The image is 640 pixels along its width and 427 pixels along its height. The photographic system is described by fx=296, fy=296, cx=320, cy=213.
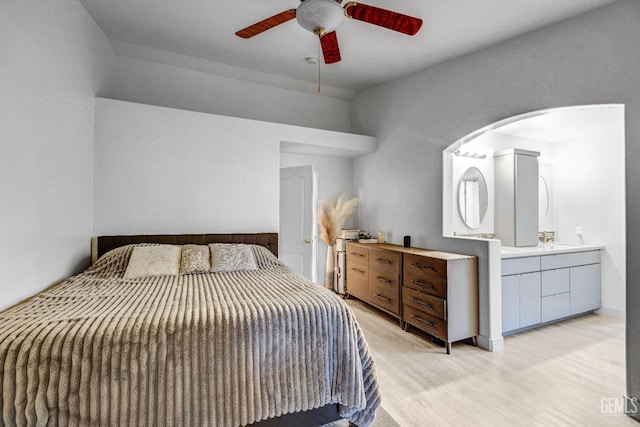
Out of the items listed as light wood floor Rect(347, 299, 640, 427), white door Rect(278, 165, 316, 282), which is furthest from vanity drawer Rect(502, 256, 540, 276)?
white door Rect(278, 165, 316, 282)

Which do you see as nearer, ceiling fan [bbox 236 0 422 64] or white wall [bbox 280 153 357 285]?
ceiling fan [bbox 236 0 422 64]

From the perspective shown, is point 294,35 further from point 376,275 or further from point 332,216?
point 376,275

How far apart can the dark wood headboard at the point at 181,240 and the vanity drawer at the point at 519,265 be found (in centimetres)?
244

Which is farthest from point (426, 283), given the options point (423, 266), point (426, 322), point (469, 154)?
point (469, 154)

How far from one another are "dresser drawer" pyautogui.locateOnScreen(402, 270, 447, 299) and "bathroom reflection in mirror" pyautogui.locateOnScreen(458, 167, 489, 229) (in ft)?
3.69

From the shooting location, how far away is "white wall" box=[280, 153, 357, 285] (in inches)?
178

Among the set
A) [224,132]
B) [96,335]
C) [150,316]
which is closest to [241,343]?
[150,316]

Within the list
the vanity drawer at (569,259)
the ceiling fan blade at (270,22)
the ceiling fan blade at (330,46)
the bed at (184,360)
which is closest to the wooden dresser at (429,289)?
the vanity drawer at (569,259)

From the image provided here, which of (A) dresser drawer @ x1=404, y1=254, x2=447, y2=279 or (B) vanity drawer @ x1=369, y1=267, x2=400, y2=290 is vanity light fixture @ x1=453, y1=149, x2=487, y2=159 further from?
(B) vanity drawer @ x1=369, y1=267, x2=400, y2=290

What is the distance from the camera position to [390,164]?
3955mm

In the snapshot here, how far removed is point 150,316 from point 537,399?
8.11 ft

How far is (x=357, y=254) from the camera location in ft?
13.1

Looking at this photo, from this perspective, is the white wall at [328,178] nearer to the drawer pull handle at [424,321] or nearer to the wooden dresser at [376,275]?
the wooden dresser at [376,275]

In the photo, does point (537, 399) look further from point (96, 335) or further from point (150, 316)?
point (96, 335)
